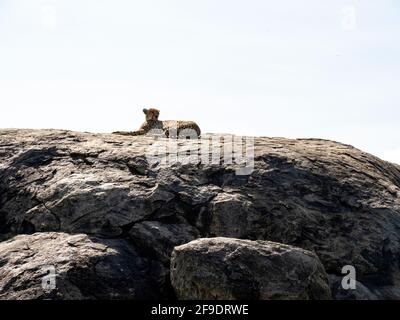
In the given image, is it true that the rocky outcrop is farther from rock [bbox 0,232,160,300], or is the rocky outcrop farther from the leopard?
the leopard

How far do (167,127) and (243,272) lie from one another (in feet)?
37.3

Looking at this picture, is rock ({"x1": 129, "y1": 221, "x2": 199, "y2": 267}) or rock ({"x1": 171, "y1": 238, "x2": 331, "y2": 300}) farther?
rock ({"x1": 129, "y1": 221, "x2": 199, "y2": 267})

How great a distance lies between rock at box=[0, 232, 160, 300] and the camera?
29.8 feet

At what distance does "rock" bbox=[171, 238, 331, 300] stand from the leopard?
927 cm

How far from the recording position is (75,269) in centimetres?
929

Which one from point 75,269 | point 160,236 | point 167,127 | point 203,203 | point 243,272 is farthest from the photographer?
point 167,127

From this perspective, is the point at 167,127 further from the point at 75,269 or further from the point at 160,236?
the point at 75,269

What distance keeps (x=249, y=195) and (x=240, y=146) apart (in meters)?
1.71

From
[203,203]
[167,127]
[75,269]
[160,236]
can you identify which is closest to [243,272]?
[160,236]

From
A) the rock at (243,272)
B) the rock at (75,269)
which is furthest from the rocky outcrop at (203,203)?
the rock at (243,272)

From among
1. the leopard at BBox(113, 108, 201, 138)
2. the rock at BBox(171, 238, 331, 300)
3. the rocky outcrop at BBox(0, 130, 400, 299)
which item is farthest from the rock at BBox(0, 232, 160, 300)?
the leopard at BBox(113, 108, 201, 138)

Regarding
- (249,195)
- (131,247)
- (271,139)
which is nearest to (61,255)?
(131,247)

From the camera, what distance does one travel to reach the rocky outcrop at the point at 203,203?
34.9 ft

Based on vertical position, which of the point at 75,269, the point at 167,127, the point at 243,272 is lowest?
the point at 75,269
